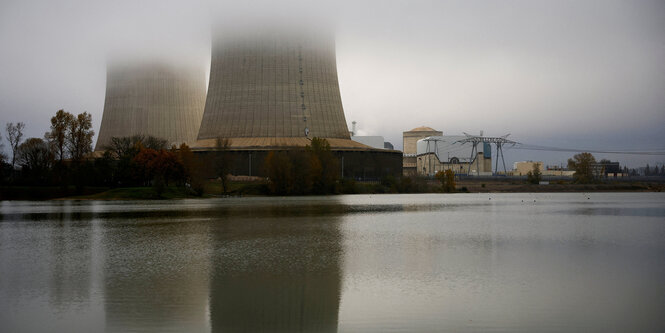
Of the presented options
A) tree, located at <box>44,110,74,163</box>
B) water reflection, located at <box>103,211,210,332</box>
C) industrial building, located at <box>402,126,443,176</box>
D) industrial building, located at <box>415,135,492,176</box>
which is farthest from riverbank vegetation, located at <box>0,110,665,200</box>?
industrial building, located at <box>402,126,443,176</box>

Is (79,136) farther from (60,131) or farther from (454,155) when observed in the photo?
(454,155)

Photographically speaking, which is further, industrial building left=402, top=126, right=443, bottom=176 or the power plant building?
industrial building left=402, top=126, right=443, bottom=176

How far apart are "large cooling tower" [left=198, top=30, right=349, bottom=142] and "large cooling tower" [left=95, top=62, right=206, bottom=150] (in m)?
7.85

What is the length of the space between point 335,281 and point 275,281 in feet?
2.75

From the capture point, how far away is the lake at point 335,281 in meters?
6.71

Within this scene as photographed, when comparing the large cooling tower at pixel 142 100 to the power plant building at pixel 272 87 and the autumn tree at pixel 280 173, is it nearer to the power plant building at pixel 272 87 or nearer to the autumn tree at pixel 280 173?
the power plant building at pixel 272 87

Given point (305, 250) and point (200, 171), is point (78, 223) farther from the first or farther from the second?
point (200, 171)

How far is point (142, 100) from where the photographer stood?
55.7 meters

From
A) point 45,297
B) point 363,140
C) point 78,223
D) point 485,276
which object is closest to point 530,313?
point 485,276

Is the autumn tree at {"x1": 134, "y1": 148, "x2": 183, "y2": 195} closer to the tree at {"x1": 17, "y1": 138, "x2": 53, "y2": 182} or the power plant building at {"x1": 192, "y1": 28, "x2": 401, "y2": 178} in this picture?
the tree at {"x1": 17, "y1": 138, "x2": 53, "y2": 182}

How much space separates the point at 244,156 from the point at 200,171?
31.4ft

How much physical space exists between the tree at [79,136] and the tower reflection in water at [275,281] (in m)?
31.6

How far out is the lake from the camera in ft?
22.0

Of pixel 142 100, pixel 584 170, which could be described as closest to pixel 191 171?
pixel 142 100
